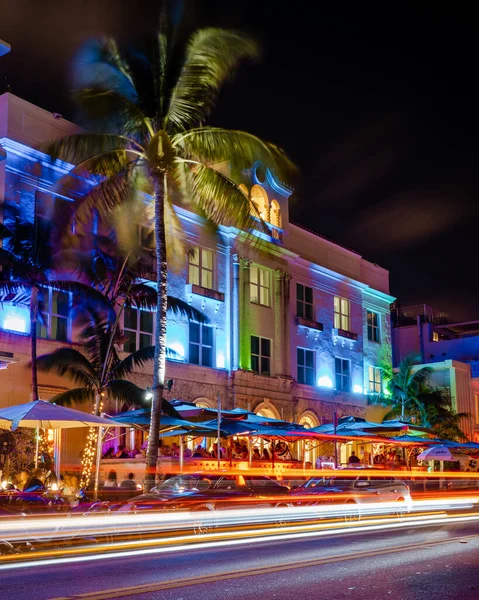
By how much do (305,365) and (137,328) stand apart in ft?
39.4

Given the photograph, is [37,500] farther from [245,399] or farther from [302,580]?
[245,399]

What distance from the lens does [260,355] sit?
36.2 metres

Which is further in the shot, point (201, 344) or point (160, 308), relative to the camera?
point (201, 344)

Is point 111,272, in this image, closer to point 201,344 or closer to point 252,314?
point 201,344

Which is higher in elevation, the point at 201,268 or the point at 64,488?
the point at 201,268

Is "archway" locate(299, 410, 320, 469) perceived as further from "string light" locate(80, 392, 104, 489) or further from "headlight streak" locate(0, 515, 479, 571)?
"headlight streak" locate(0, 515, 479, 571)

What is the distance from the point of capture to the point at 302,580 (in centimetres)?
952

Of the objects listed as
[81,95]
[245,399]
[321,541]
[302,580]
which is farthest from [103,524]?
[245,399]

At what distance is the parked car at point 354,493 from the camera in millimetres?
19344

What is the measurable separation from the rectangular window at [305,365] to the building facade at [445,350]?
35.5 ft

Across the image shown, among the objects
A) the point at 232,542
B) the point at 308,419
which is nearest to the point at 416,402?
the point at 308,419

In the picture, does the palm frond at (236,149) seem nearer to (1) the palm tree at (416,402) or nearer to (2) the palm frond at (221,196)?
(2) the palm frond at (221,196)

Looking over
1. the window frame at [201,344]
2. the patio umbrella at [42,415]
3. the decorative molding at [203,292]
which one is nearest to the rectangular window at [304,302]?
the decorative molding at [203,292]

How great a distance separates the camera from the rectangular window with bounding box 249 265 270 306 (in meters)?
36.7
